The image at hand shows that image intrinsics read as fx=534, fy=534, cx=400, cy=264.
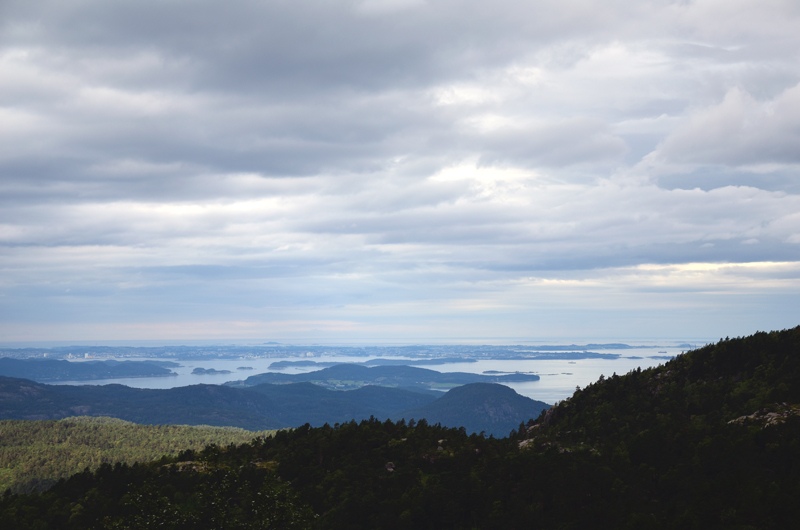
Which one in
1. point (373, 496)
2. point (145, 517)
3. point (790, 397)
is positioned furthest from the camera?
point (790, 397)

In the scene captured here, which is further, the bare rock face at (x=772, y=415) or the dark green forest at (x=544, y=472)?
the bare rock face at (x=772, y=415)

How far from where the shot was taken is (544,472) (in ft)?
325

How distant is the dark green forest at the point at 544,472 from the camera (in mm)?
81250

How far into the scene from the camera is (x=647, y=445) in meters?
104

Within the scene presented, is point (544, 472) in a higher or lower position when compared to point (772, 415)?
lower

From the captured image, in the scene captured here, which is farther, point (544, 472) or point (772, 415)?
point (772, 415)

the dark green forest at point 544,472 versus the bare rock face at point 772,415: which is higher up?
the bare rock face at point 772,415

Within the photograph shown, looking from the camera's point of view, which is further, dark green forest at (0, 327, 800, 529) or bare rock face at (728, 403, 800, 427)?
bare rock face at (728, 403, 800, 427)

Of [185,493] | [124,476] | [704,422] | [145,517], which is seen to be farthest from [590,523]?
[124,476]

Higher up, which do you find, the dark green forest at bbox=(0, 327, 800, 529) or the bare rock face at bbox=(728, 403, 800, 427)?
the bare rock face at bbox=(728, 403, 800, 427)

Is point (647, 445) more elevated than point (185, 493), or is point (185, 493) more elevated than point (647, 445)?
point (647, 445)

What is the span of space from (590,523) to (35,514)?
119331mm

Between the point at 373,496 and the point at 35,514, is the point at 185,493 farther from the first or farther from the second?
the point at 373,496

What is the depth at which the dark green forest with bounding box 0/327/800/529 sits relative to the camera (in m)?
81.2
